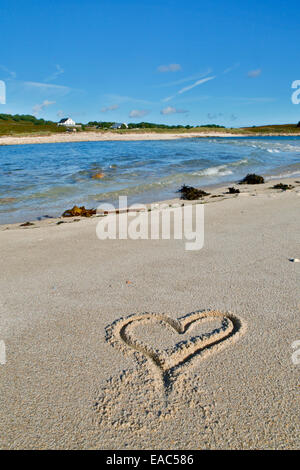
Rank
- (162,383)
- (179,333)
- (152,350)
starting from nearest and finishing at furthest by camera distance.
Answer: (162,383)
(152,350)
(179,333)

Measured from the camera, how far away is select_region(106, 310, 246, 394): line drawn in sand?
1584 millimetres

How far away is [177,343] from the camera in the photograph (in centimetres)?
176

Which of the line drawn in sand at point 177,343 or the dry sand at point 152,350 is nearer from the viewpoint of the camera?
the dry sand at point 152,350

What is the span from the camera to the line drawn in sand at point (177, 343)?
1.58 meters

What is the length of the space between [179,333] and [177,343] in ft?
0.38

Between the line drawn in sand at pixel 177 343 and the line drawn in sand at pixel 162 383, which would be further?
the line drawn in sand at pixel 177 343

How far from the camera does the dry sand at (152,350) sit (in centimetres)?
128

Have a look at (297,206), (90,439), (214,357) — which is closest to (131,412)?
(90,439)

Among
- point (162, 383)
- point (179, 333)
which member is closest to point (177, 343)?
point (179, 333)

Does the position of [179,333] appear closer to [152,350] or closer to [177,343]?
[177,343]

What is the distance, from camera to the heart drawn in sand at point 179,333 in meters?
1.65

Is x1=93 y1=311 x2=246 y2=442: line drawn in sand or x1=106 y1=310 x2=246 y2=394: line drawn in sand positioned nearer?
x1=93 y1=311 x2=246 y2=442: line drawn in sand

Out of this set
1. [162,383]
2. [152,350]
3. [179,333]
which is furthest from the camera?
[179,333]

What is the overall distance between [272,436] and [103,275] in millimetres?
1818
